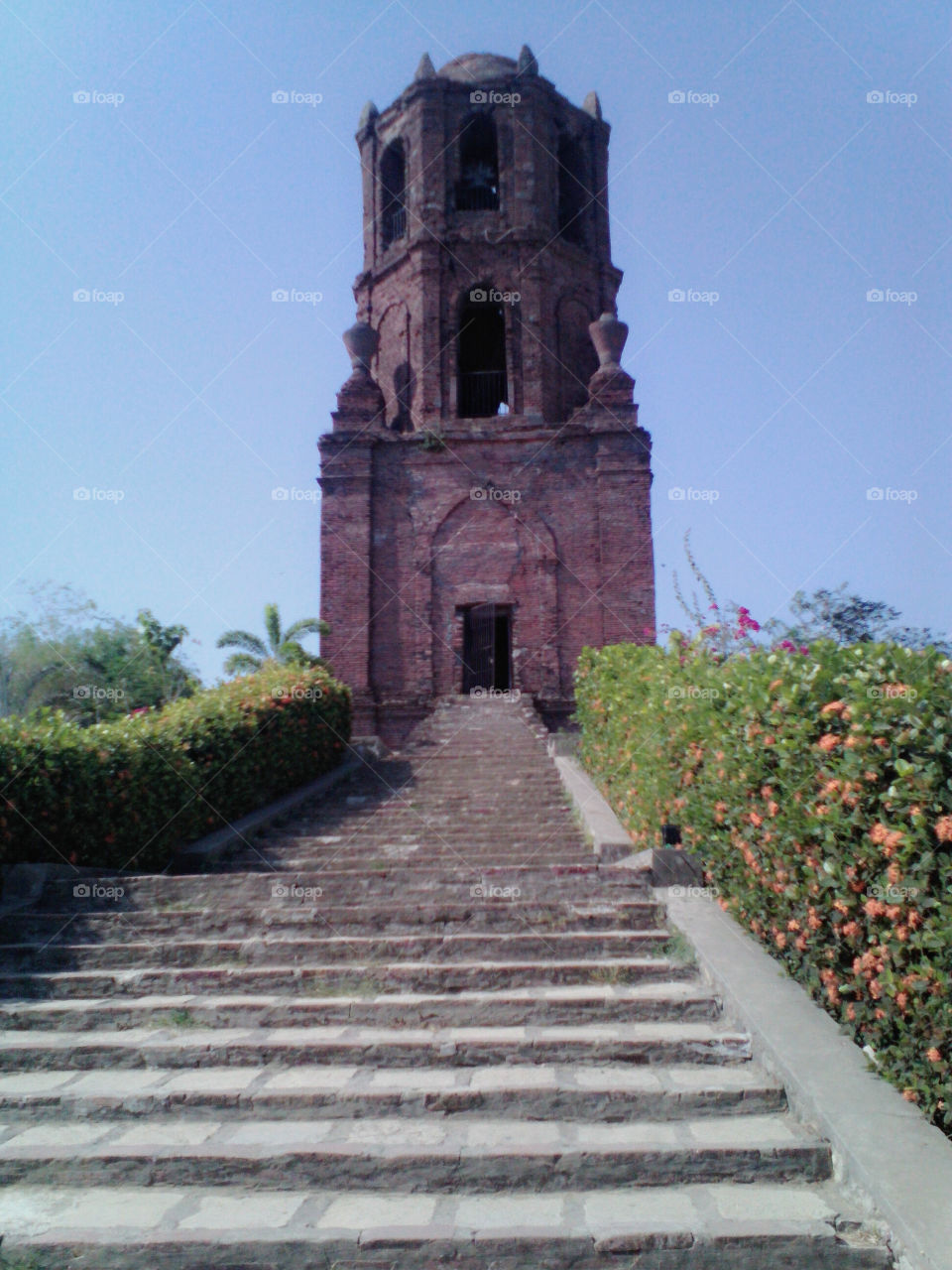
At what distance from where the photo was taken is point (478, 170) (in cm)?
2017

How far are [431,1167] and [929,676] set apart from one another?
288 cm

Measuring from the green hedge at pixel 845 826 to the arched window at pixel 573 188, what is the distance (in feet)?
52.3

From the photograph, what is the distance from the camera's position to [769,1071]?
4.44 metres

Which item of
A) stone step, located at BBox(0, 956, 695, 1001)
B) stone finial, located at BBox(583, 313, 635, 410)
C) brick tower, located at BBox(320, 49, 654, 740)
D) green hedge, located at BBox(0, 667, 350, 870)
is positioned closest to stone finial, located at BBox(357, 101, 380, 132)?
brick tower, located at BBox(320, 49, 654, 740)

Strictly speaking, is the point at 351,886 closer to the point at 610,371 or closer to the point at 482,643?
the point at 482,643

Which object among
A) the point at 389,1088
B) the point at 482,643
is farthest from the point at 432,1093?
the point at 482,643

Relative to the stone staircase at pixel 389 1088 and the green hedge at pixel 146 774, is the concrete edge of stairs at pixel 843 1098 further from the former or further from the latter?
the green hedge at pixel 146 774

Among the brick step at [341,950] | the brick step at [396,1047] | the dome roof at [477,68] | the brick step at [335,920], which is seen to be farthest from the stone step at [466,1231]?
the dome roof at [477,68]

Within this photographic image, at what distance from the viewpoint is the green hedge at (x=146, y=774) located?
7.76 meters

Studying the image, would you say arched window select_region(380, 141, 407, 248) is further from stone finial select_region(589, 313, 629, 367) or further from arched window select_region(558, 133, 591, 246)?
stone finial select_region(589, 313, 629, 367)

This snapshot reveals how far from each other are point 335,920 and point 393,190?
1821 centimetres

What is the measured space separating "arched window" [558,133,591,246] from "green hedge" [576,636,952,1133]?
1595 cm

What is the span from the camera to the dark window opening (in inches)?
706

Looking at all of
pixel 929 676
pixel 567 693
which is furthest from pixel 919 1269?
pixel 567 693
